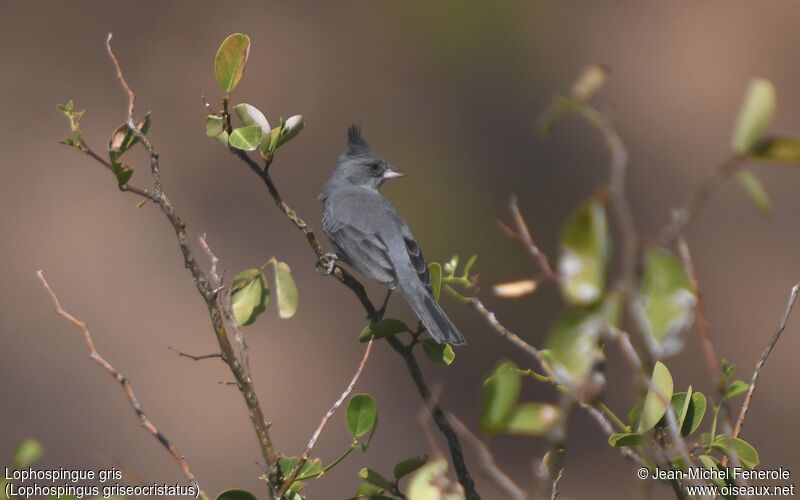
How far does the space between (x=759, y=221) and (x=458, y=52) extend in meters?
3.62

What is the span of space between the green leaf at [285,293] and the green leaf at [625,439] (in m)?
0.70

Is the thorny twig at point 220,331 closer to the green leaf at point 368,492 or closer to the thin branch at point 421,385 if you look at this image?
the green leaf at point 368,492

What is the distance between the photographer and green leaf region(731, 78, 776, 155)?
40.3 inches

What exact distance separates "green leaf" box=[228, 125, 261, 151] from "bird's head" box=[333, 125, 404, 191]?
3020 mm

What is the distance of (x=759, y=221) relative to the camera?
991 cm

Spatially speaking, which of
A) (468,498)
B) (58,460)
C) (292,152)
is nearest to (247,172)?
(292,152)

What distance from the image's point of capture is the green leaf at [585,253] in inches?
37.3

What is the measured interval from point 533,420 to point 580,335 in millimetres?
162

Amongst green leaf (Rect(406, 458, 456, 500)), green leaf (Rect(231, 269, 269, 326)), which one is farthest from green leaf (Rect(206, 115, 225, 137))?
green leaf (Rect(406, 458, 456, 500))

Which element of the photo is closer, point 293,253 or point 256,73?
point 293,253

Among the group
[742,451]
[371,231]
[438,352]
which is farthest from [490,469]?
[371,231]

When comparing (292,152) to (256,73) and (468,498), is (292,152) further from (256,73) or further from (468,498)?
(468,498)

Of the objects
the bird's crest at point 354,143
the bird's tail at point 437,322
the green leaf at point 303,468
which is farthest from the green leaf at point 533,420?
the bird's crest at point 354,143

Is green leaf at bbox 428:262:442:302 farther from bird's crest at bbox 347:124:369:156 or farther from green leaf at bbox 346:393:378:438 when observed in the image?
bird's crest at bbox 347:124:369:156
